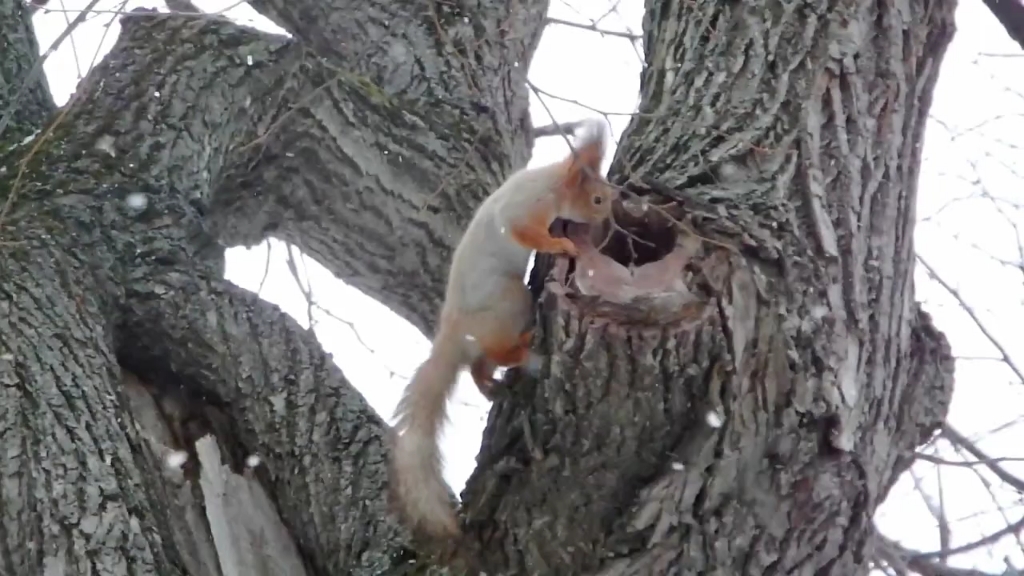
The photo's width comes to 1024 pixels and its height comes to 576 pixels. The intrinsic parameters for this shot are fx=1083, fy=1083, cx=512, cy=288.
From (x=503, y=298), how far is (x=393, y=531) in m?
0.52

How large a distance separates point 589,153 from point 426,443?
2.34 ft

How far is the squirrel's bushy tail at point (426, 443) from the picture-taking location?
75.3 inches

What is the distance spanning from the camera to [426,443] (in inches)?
81.0

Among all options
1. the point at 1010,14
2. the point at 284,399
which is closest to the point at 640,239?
the point at 284,399

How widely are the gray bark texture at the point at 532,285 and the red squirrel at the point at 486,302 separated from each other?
0.08 meters

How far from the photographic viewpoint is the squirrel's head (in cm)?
222

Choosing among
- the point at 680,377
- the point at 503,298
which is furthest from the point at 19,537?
the point at 680,377

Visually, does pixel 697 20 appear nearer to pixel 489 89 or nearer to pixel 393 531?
pixel 489 89

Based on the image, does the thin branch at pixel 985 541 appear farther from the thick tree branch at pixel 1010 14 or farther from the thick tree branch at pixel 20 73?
the thick tree branch at pixel 20 73

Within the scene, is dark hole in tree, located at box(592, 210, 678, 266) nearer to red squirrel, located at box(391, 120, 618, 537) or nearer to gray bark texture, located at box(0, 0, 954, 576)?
gray bark texture, located at box(0, 0, 954, 576)

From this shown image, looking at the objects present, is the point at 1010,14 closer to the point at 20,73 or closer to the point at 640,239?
the point at 640,239

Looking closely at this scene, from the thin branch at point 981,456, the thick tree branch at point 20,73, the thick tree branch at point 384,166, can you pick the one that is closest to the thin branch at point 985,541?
the thin branch at point 981,456

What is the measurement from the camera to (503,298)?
2.18m

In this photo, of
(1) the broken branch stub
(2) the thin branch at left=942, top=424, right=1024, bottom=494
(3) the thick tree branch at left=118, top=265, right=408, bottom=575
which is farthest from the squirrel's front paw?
(2) the thin branch at left=942, top=424, right=1024, bottom=494
